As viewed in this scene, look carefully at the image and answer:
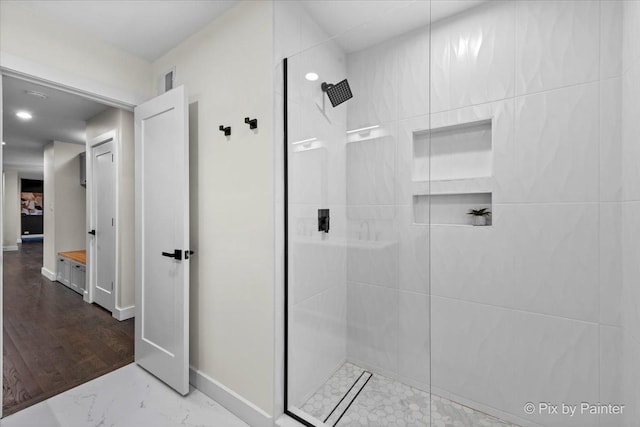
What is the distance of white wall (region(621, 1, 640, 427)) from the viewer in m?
1.04

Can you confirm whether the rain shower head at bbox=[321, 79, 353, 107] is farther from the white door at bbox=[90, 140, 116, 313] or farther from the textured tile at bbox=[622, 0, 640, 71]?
the white door at bbox=[90, 140, 116, 313]

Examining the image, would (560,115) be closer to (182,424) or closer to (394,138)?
(394,138)

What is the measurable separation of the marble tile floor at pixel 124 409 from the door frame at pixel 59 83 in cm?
23

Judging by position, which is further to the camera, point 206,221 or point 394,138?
point 206,221

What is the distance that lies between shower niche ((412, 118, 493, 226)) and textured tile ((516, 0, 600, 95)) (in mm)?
287

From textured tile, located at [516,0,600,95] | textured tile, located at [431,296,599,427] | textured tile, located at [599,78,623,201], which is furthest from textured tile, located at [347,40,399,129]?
textured tile, located at [431,296,599,427]

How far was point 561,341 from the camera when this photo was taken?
134 cm

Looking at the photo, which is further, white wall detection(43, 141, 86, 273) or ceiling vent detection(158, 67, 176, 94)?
white wall detection(43, 141, 86, 273)

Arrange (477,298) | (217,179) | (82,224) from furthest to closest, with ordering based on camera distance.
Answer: (82,224)
(217,179)
(477,298)

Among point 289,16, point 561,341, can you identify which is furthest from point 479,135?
point 289,16

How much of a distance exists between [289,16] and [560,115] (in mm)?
1506

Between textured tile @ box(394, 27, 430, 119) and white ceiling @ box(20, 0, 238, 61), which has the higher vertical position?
white ceiling @ box(20, 0, 238, 61)

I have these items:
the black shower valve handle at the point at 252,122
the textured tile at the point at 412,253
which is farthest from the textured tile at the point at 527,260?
the black shower valve handle at the point at 252,122

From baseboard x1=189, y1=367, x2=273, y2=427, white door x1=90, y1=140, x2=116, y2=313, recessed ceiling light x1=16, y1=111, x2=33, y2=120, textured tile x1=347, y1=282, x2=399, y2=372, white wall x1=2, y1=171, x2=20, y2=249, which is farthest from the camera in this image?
white wall x1=2, y1=171, x2=20, y2=249
